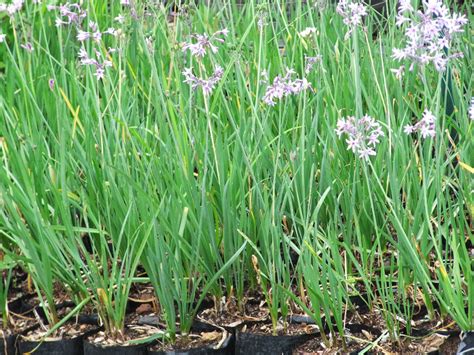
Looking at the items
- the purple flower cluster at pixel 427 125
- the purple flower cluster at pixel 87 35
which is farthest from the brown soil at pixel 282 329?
the purple flower cluster at pixel 87 35

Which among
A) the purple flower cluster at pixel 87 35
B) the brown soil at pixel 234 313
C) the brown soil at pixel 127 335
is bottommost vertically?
the brown soil at pixel 127 335

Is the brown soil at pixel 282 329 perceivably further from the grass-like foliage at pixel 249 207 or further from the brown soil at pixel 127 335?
the brown soil at pixel 127 335

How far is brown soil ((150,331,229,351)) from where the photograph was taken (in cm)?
215

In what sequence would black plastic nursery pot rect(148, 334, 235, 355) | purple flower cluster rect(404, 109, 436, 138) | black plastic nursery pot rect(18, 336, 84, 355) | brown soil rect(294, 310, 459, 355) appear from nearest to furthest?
purple flower cluster rect(404, 109, 436, 138)
brown soil rect(294, 310, 459, 355)
black plastic nursery pot rect(148, 334, 235, 355)
black plastic nursery pot rect(18, 336, 84, 355)

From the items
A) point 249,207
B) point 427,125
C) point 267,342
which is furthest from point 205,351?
point 427,125

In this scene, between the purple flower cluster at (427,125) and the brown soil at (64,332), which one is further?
the brown soil at (64,332)

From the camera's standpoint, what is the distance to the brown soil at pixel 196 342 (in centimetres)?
215

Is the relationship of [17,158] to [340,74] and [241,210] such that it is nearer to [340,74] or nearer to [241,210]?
[241,210]

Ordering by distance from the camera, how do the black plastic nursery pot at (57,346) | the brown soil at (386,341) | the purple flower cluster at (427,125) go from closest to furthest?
1. the purple flower cluster at (427,125)
2. the brown soil at (386,341)
3. the black plastic nursery pot at (57,346)

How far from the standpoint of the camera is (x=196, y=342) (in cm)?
218

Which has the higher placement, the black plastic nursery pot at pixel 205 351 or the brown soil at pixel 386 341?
the brown soil at pixel 386 341

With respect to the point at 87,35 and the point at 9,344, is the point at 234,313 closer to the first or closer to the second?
the point at 9,344

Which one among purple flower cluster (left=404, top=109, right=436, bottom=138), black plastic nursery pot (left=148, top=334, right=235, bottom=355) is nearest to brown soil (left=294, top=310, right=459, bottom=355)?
black plastic nursery pot (left=148, top=334, right=235, bottom=355)

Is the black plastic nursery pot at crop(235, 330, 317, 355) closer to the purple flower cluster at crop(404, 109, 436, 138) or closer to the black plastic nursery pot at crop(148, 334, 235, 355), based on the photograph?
the black plastic nursery pot at crop(148, 334, 235, 355)
